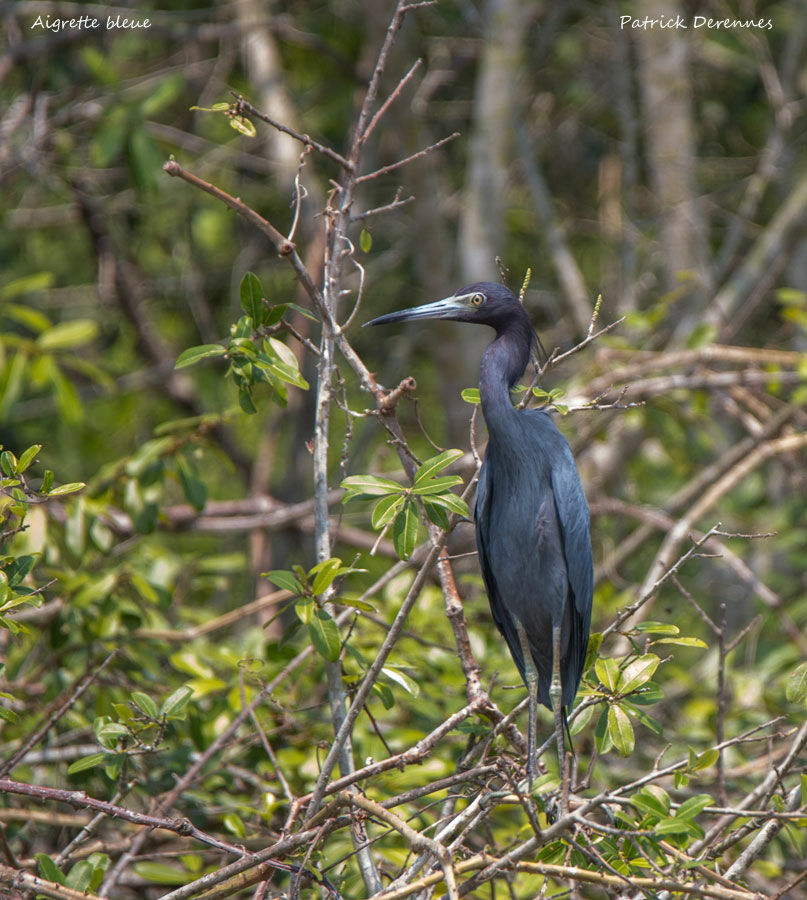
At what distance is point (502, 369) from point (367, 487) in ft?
2.63

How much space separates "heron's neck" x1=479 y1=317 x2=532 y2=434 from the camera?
3242mm

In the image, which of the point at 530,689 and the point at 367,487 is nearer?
the point at 367,487

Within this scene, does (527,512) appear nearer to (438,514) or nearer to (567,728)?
(567,728)

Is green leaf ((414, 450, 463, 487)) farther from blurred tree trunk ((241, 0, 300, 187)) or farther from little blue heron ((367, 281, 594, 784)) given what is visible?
blurred tree trunk ((241, 0, 300, 187))

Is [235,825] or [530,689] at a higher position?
[530,689]

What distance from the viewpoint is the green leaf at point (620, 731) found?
269 cm

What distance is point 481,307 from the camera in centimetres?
344

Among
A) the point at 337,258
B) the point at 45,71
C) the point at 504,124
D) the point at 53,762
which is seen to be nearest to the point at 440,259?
the point at 504,124

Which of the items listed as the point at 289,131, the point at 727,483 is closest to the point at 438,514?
the point at 289,131

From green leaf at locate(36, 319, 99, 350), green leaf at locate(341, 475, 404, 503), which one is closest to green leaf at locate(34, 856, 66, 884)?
green leaf at locate(341, 475, 404, 503)

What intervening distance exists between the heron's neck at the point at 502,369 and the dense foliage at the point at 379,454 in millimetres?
181

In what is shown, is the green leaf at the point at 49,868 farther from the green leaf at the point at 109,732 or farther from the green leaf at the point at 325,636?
Answer: the green leaf at the point at 325,636

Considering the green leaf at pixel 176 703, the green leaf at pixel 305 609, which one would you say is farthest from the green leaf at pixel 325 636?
the green leaf at pixel 176 703

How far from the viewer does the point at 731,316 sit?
20.5 ft
